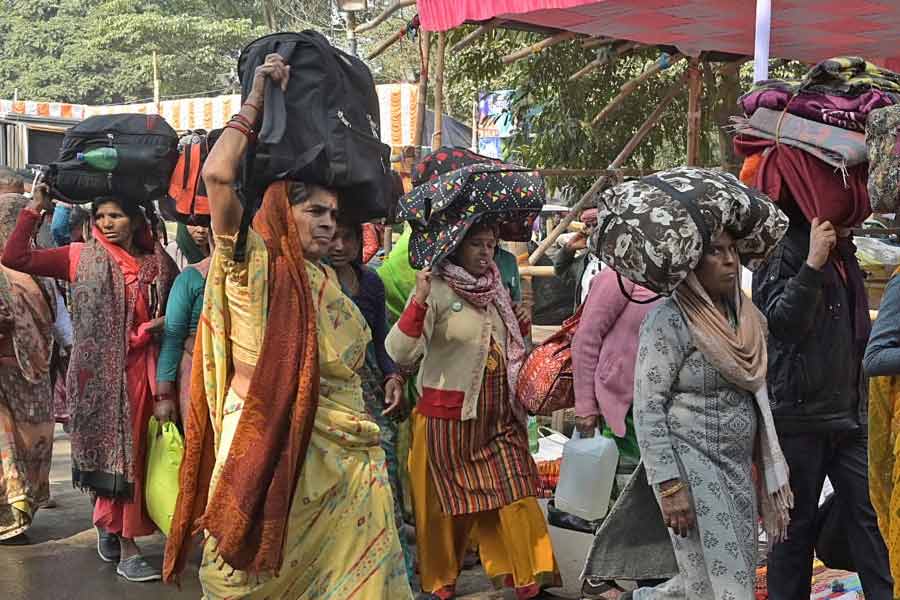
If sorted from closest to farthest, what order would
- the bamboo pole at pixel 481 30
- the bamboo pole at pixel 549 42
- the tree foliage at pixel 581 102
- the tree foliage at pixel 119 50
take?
the bamboo pole at pixel 481 30 → the bamboo pole at pixel 549 42 → the tree foliage at pixel 581 102 → the tree foliage at pixel 119 50

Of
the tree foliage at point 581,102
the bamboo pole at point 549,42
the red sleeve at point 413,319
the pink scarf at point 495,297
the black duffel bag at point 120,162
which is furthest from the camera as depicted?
the tree foliage at point 581,102

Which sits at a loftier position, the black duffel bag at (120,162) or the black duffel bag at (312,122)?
the black duffel bag at (312,122)

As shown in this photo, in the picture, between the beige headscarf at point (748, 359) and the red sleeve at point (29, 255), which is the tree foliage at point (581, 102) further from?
Answer: the beige headscarf at point (748, 359)

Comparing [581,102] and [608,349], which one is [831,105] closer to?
[608,349]

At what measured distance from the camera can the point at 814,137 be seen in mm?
4562

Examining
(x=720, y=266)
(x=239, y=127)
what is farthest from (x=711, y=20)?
(x=239, y=127)

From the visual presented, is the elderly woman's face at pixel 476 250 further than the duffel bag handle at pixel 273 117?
Yes

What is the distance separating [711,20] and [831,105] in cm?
320

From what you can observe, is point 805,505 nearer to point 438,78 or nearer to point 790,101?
point 790,101

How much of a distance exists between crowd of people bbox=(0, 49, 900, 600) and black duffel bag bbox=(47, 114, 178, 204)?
0.16 m

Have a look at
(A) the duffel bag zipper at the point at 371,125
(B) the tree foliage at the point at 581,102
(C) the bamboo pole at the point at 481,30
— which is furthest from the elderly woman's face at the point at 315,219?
(B) the tree foliage at the point at 581,102

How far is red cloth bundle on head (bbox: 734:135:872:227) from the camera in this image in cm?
454

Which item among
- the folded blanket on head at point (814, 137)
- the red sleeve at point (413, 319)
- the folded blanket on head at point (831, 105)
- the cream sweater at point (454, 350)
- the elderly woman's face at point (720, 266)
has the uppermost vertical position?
the folded blanket on head at point (831, 105)

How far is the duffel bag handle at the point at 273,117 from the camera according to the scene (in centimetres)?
375
